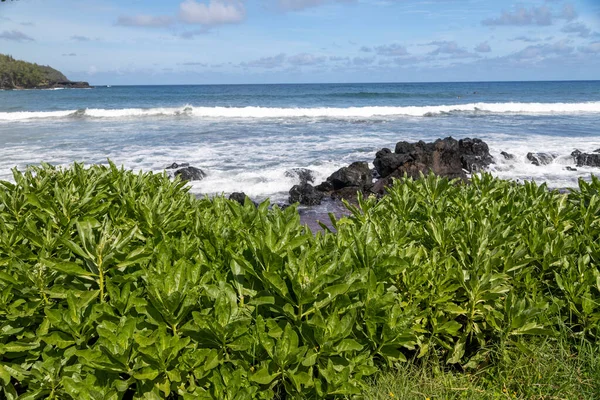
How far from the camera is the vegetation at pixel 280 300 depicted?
2256 millimetres

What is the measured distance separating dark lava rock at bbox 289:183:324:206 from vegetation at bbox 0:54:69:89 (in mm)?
88870

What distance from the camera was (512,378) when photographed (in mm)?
2875

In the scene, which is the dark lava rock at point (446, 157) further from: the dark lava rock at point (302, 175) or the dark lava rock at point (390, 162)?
the dark lava rock at point (302, 175)

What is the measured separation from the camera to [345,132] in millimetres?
22797

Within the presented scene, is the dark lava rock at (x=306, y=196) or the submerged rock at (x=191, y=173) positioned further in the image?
the submerged rock at (x=191, y=173)

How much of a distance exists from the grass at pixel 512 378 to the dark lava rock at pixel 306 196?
782 centimetres

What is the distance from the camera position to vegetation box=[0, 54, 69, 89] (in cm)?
8519

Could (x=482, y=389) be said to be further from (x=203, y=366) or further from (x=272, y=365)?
(x=203, y=366)

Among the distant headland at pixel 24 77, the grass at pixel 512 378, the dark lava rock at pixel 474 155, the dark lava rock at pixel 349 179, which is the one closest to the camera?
the grass at pixel 512 378

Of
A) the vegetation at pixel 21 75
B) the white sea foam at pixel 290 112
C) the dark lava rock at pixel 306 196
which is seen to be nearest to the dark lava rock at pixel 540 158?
the dark lava rock at pixel 306 196

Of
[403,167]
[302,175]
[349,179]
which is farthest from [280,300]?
[403,167]

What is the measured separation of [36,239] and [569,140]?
21.2 metres

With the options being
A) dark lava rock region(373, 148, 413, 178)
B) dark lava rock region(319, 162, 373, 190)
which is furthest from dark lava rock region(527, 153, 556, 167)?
dark lava rock region(319, 162, 373, 190)

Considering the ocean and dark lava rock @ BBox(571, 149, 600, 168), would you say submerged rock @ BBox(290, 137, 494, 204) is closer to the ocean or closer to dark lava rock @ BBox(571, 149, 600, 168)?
the ocean
